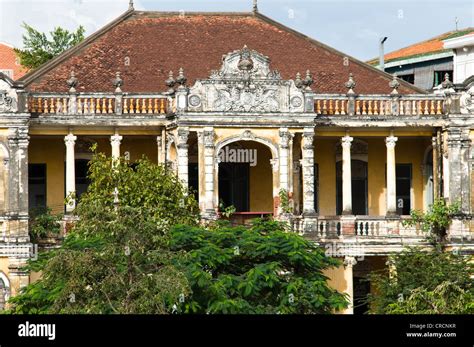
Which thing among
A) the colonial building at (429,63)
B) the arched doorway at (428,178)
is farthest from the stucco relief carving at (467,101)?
the colonial building at (429,63)

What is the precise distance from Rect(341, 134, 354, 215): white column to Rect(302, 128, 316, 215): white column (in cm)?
161

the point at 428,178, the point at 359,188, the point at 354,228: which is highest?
the point at 428,178

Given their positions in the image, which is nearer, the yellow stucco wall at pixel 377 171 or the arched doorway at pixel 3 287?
the arched doorway at pixel 3 287

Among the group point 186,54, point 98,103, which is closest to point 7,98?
point 98,103

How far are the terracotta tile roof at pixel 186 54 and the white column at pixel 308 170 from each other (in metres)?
3.11

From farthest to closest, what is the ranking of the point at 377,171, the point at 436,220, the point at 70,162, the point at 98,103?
the point at 377,171, the point at 436,220, the point at 98,103, the point at 70,162

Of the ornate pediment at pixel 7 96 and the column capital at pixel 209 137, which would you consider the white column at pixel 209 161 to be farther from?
the ornate pediment at pixel 7 96

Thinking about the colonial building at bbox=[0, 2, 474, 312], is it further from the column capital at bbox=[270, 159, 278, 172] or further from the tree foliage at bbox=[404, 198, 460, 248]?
the tree foliage at bbox=[404, 198, 460, 248]

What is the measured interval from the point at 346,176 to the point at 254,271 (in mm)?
9768

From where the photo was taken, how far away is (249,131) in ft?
143

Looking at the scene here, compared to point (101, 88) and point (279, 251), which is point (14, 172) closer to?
point (101, 88)

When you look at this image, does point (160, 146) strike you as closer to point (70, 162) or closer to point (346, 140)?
point (70, 162)

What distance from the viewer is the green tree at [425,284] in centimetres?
3575
